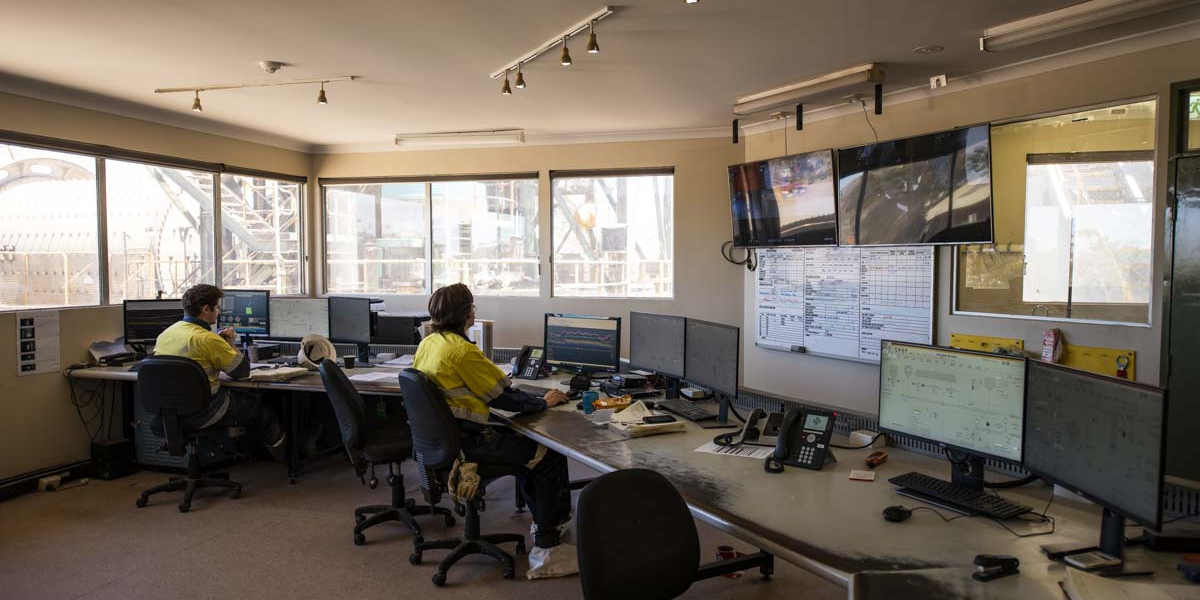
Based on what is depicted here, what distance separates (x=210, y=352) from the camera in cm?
402

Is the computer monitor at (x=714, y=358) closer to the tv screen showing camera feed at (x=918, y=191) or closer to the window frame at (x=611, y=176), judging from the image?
the tv screen showing camera feed at (x=918, y=191)

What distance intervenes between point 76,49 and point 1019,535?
487 cm

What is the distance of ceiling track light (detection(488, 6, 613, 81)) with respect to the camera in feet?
10.2

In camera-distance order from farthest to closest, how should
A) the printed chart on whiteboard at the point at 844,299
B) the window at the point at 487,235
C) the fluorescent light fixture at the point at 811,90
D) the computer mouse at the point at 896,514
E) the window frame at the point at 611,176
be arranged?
the window at the point at 487,235
the window frame at the point at 611,176
the printed chart on whiteboard at the point at 844,299
the fluorescent light fixture at the point at 811,90
the computer mouse at the point at 896,514

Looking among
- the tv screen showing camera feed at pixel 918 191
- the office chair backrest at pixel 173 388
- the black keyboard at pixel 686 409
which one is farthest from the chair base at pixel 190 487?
the tv screen showing camera feed at pixel 918 191

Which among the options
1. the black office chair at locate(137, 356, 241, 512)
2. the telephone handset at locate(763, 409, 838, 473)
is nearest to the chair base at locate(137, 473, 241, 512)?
the black office chair at locate(137, 356, 241, 512)

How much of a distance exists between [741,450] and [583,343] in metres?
1.73

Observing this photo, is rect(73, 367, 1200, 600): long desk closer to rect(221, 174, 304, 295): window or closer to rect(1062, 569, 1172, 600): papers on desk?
rect(1062, 569, 1172, 600): papers on desk

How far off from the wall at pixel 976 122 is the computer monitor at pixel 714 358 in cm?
140

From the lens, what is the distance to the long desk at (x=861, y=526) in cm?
158

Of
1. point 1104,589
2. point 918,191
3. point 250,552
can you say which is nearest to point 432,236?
point 250,552

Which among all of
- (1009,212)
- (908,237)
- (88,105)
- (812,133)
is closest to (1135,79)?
(1009,212)

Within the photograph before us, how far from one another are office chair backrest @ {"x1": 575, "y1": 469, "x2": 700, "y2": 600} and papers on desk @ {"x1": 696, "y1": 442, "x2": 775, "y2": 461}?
0.70 meters

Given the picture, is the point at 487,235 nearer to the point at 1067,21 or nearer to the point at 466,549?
the point at 466,549
